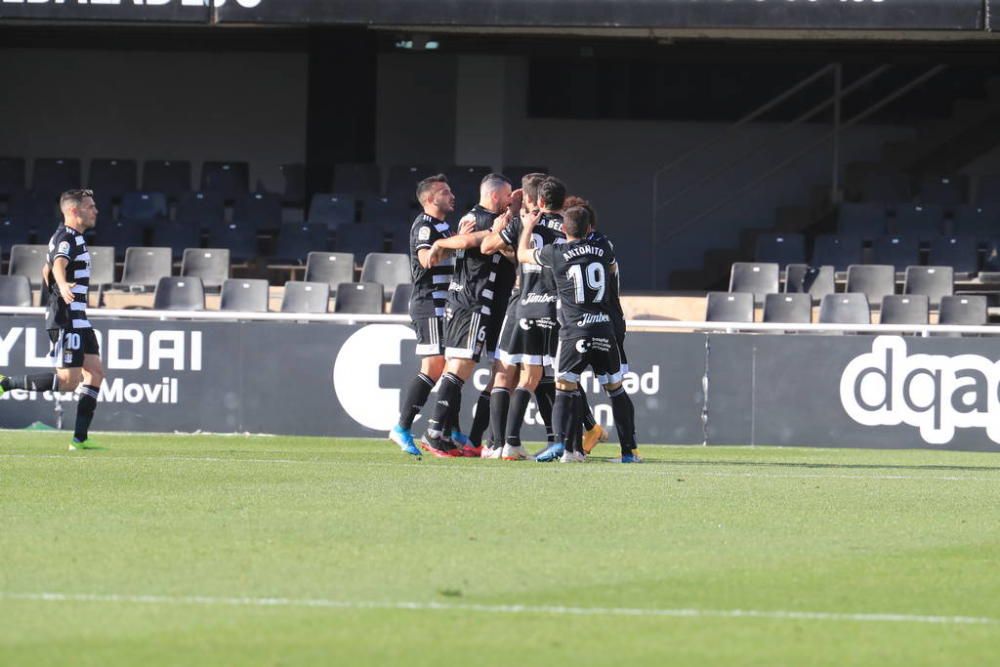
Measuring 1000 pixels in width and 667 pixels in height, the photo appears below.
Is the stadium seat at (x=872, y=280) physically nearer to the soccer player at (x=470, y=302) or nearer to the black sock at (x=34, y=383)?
the soccer player at (x=470, y=302)

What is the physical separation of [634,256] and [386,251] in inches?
261

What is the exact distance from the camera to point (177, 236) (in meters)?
24.1

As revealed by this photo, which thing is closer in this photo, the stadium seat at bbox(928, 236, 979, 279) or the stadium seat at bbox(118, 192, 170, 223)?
the stadium seat at bbox(928, 236, 979, 279)

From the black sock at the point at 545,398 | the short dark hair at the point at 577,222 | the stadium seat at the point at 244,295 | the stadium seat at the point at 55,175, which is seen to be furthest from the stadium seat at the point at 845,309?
the stadium seat at the point at 55,175

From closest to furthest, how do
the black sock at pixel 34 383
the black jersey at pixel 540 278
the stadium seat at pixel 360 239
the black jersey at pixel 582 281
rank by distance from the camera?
the black jersey at pixel 582 281
the black jersey at pixel 540 278
the black sock at pixel 34 383
the stadium seat at pixel 360 239

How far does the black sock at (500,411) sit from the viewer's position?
43.4 feet

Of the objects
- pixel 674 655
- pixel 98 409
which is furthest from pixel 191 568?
pixel 98 409

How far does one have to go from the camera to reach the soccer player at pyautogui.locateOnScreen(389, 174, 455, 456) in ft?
43.3

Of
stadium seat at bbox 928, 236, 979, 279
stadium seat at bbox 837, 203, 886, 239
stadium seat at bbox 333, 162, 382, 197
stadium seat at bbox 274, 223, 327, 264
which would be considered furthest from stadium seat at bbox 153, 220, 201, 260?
stadium seat at bbox 928, 236, 979, 279

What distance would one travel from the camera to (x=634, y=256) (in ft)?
95.2

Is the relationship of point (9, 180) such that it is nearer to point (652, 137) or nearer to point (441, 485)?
point (652, 137)

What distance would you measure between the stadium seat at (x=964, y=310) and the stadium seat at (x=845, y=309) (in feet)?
3.02

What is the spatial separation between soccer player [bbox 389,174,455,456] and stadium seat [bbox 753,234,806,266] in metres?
11.7

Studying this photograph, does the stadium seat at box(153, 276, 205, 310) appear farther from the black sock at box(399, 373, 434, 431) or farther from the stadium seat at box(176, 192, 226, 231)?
the black sock at box(399, 373, 434, 431)
